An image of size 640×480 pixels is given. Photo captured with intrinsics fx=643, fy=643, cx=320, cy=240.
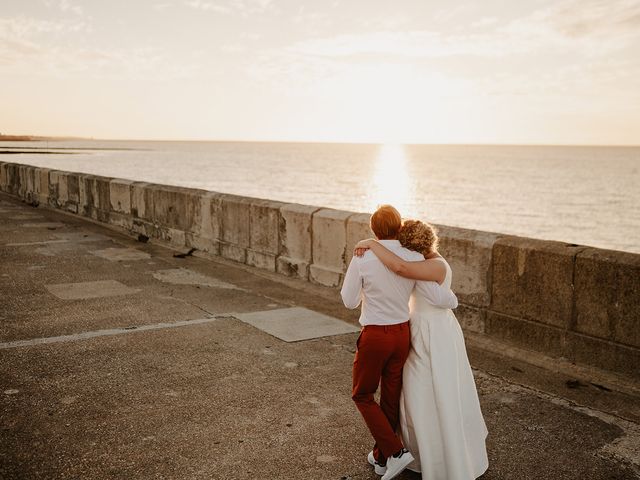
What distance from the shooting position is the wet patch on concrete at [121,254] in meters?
10.4

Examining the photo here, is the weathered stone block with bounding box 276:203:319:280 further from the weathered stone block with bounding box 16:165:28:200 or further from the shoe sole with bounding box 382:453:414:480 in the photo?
the weathered stone block with bounding box 16:165:28:200

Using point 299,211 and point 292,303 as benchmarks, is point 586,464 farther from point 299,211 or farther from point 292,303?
point 299,211

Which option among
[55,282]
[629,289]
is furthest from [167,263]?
[629,289]

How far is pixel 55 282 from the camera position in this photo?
8.52m

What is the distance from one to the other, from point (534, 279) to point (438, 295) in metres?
2.69

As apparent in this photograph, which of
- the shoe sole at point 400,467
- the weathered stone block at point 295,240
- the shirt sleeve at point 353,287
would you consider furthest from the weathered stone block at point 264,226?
the shoe sole at point 400,467

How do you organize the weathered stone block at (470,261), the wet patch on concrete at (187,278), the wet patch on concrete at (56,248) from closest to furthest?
the weathered stone block at (470,261) → the wet patch on concrete at (187,278) → the wet patch on concrete at (56,248)

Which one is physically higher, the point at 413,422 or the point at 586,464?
the point at 413,422

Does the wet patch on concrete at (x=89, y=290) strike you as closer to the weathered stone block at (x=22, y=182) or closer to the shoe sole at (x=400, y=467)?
the shoe sole at (x=400, y=467)

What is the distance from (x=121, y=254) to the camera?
10812 mm

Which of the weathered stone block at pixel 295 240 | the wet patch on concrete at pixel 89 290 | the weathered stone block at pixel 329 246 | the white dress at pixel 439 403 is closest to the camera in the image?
the white dress at pixel 439 403

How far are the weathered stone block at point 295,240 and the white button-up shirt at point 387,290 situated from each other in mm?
5162

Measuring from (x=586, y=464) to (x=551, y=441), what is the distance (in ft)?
1.07

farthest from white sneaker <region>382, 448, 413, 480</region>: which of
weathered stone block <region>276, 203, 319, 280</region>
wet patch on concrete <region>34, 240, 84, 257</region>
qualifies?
wet patch on concrete <region>34, 240, 84, 257</region>
